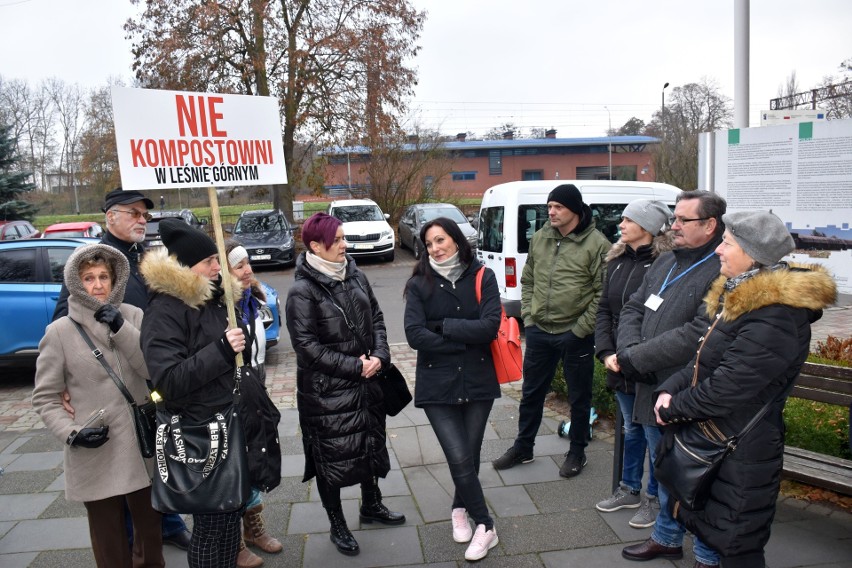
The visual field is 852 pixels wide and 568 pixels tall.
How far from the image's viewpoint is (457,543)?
12.0 ft

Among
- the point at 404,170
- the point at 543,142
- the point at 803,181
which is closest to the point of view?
the point at 803,181

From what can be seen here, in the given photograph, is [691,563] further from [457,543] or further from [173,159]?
[173,159]

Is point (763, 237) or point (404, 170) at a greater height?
point (404, 170)

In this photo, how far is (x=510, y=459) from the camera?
15.2ft

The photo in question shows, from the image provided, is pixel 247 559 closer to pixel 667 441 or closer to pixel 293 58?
pixel 667 441

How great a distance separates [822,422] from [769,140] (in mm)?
2086

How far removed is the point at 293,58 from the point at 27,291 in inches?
598

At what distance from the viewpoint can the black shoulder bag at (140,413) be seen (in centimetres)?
296

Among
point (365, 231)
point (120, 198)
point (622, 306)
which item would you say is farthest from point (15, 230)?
point (622, 306)

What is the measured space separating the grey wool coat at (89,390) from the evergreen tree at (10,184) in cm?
2422

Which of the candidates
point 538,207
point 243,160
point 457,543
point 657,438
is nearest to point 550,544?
point 457,543

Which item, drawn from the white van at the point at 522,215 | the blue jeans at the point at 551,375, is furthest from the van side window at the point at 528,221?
the blue jeans at the point at 551,375

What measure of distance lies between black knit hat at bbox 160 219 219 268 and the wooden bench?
3.30 meters

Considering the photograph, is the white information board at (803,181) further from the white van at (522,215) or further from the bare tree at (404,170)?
the bare tree at (404,170)
